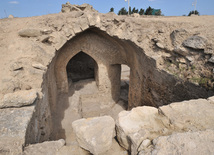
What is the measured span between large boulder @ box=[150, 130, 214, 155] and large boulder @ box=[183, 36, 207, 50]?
288cm

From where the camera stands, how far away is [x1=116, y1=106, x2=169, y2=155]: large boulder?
1638 mm

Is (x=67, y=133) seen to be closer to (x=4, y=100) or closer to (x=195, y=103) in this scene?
(x=4, y=100)

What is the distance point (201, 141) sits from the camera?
142 centimetres

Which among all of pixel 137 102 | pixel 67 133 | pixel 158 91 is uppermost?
pixel 158 91

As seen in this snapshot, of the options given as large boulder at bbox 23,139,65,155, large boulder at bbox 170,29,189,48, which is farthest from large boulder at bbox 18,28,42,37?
large boulder at bbox 170,29,189,48

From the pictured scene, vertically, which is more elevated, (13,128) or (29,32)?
(29,32)

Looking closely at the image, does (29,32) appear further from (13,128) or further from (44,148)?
(44,148)

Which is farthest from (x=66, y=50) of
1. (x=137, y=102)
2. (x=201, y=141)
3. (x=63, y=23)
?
(x=201, y=141)

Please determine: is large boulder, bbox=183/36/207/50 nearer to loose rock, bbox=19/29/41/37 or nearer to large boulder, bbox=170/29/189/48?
large boulder, bbox=170/29/189/48

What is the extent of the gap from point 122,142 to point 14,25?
553 centimetres

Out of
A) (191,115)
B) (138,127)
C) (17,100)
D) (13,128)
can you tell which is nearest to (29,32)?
(17,100)

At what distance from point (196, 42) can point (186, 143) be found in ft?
10.9

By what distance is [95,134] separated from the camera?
167 cm

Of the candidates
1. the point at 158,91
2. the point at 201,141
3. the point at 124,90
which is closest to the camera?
the point at 201,141
